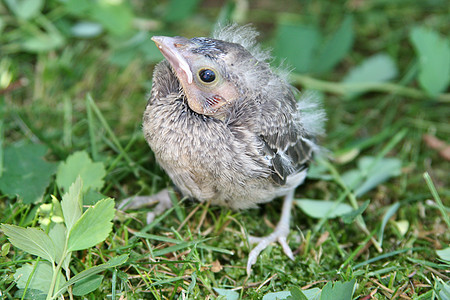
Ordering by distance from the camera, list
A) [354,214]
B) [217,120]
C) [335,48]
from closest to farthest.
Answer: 1. [217,120]
2. [354,214]
3. [335,48]

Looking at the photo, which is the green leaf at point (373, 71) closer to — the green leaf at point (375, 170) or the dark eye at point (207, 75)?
the green leaf at point (375, 170)

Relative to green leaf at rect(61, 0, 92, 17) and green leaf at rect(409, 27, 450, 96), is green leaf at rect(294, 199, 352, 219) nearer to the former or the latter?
green leaf at rect(409, 27, 450, 96)

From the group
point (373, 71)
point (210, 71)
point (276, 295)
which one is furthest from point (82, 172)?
point (373, 71)

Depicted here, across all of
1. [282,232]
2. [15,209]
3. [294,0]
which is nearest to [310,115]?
[282,232]

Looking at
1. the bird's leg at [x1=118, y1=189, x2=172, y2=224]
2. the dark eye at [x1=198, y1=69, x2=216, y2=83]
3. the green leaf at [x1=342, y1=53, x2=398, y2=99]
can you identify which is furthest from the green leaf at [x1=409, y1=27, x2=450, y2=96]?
the bird's leg at [x1=118, y1=189, x2=172, y2=224]

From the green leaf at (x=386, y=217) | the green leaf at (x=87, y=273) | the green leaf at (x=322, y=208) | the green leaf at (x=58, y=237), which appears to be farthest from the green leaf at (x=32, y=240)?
the green leaf at (x=386, y=217)

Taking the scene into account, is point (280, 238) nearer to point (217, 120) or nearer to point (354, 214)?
point (354, 214)
